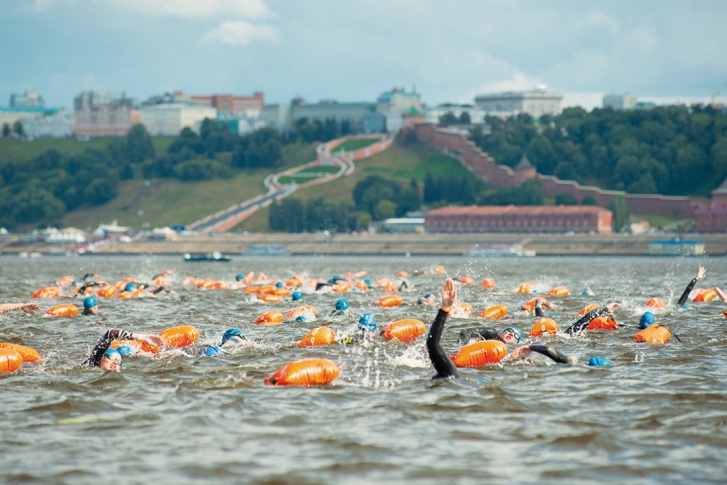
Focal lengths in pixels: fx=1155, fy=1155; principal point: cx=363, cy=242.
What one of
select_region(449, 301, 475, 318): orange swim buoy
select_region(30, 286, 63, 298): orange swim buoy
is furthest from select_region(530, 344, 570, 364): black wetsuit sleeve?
select_region(30, 286, 63, 298): orange swim buoy

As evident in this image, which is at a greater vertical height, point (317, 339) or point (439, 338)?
point (439, 338)

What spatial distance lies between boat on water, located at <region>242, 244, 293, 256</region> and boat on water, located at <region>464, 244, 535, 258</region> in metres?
19.3

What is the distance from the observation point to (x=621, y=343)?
21984 millimetres

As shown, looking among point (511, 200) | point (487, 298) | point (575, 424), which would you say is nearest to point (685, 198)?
point (511, 200)

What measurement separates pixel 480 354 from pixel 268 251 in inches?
4131

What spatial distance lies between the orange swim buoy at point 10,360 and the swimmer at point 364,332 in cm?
615

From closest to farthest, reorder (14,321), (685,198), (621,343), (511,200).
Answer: (621,343) < (14,321) < (685,198) < (511,200)

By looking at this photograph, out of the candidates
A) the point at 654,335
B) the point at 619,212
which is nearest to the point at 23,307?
the point at 654,335

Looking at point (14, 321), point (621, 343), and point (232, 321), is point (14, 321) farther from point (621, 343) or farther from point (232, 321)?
point (621, 343)

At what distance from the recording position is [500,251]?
115125mm

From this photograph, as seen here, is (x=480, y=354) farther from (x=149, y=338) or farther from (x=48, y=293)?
(x=48, y=293)

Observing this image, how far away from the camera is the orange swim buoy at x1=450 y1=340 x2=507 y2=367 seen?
18422 mm

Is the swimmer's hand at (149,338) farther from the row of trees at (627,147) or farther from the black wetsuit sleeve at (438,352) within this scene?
the row of trees at (627,147)

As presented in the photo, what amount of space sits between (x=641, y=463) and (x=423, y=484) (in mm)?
2543
